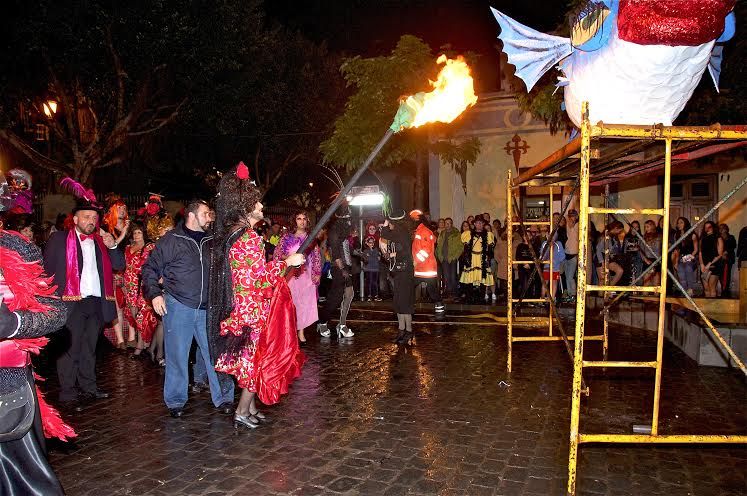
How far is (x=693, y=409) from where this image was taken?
5.72 meters

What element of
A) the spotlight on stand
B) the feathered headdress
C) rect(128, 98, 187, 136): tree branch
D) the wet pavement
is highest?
rect(128, 98, 187, 136): tree branch

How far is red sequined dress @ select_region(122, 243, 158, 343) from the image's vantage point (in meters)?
8.04

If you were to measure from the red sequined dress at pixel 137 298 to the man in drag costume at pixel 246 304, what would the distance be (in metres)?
3.18

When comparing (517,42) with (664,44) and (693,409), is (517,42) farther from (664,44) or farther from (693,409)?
(693,409)

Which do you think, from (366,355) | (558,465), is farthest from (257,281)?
(366,355)

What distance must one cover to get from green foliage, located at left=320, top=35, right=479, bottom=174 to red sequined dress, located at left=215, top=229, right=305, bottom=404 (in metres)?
10.5

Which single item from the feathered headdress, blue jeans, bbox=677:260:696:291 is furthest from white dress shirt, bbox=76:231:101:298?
blue jeans, bbox=677:260:696:291

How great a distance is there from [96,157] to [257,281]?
1385cm

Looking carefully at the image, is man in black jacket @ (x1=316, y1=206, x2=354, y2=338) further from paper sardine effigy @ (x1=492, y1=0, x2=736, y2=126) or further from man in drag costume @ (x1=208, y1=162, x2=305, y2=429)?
paper sardine effigy @ (x1=492, y1=0, x2=736, y2=126)

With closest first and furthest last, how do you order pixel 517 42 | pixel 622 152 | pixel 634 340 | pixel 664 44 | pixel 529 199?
pixel 664 44 → pixel 622 152 → pixel 517 42 → pixel 634 340 → pixel 529 199

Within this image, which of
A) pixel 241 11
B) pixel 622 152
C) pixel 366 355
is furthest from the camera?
pixel 241 11

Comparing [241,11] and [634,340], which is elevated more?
[241,11]

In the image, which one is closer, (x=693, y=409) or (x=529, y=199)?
(x=693, y=409)

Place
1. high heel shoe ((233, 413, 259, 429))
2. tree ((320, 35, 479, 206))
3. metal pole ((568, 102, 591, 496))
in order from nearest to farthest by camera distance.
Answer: metal pole ((568, 102, 591, 496))
high heel shoe ((233, 413, 259, 429))
tree ((320, 35, 479, 206))
